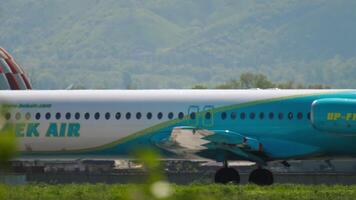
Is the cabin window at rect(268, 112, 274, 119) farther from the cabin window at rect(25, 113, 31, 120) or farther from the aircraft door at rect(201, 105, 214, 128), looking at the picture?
the cabin window at rect(25, 113, 31, 120)

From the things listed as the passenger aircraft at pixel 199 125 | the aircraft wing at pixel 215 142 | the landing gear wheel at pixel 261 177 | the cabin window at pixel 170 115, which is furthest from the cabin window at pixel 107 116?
the landing gear wheel at pixel 261 177

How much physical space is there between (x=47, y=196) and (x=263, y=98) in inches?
332

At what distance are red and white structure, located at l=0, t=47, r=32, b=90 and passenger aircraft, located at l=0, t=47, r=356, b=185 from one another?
24.7m

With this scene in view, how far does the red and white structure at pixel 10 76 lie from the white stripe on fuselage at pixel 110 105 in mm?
24413

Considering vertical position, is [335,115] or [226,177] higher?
[335,115]

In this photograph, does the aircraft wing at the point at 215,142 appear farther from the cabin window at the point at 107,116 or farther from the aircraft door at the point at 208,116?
the cabin window at the point at 107,116

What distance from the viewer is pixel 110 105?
27.4 metres

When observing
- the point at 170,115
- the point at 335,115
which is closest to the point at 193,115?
the point at 170,115

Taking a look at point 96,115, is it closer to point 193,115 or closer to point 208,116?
point 193,115

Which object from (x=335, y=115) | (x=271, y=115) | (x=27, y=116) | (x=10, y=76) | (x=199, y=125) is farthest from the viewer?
(x=10, y=76)

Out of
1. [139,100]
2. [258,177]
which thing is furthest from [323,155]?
[139,100]

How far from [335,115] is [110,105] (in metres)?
6.49

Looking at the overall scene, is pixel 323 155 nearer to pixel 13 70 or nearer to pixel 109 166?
pixel 109 166

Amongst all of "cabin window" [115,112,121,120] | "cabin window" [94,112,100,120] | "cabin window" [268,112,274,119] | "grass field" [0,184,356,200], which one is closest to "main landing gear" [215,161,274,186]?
"cabin window" [268,112,274,119]
